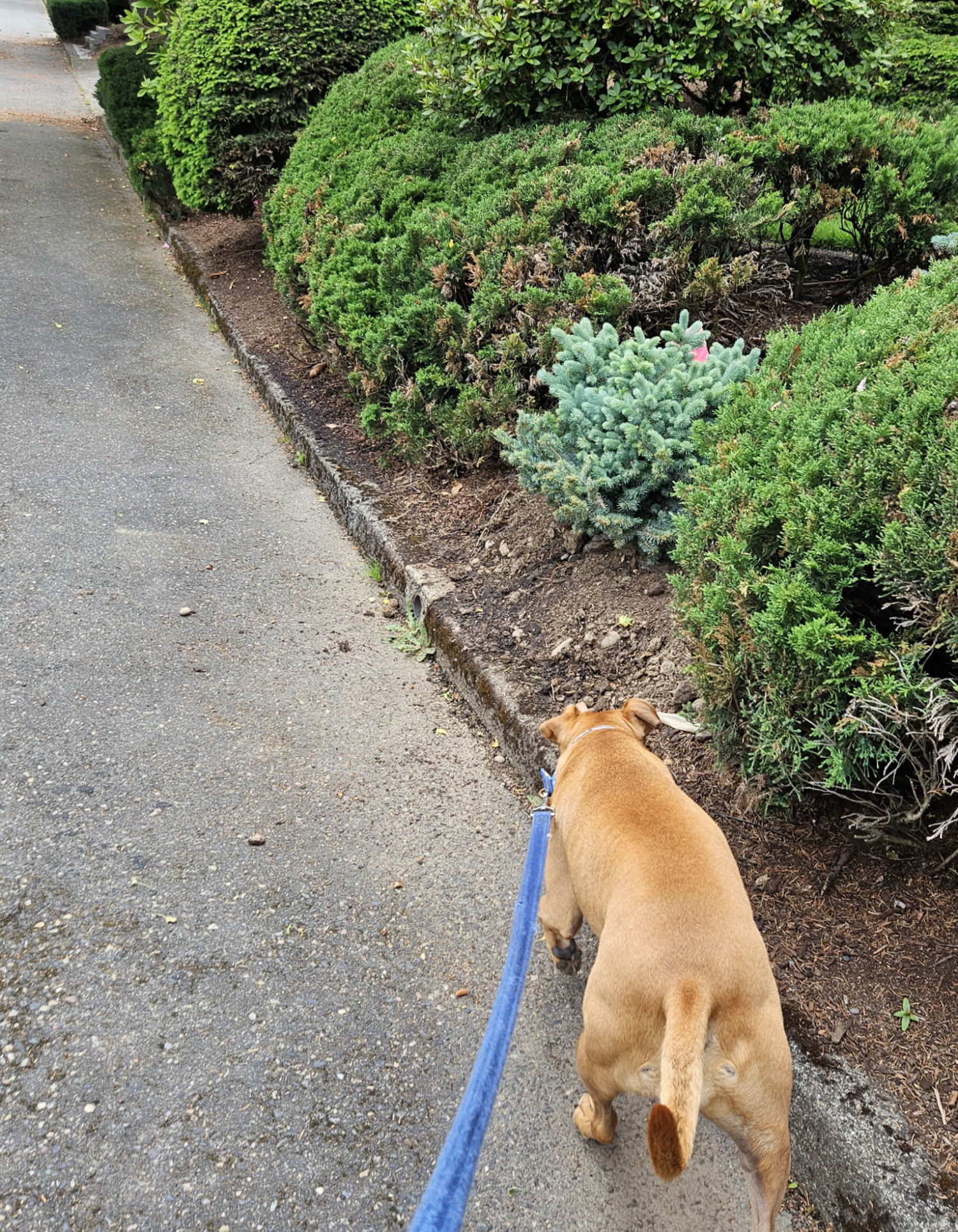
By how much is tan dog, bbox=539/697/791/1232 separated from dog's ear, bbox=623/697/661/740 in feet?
1.59

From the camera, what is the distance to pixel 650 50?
18.9 feet

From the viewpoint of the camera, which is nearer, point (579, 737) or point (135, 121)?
point (579, 737)

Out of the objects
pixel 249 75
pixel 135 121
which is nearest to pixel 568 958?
pixel 249 75

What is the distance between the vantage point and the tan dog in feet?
6.09

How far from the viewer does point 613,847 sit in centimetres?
230

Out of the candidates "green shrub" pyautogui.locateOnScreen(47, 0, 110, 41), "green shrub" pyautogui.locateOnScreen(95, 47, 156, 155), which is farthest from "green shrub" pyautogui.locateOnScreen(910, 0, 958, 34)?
"green shrub" pyautogui.locateOnScreen(47, 0, 110, 41)

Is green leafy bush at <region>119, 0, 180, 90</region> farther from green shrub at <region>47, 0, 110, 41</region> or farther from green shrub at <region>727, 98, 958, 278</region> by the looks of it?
green shrub at <region>47, 0, 110, 41</region>

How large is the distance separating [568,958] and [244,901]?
112 centimetres

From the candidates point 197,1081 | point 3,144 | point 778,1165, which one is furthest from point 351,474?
point 3,144

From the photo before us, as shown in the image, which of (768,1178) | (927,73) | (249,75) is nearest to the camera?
(768,1178)

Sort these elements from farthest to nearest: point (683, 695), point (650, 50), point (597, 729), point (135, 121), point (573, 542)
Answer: point (135, 121) < point (650, 50) < point (573, 542) < point (683, 695) < point (597, 729)

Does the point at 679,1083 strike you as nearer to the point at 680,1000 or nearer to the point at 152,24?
the point at 680,1000

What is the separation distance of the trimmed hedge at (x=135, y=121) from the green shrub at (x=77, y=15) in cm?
1487

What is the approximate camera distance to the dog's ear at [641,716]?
2857mm
